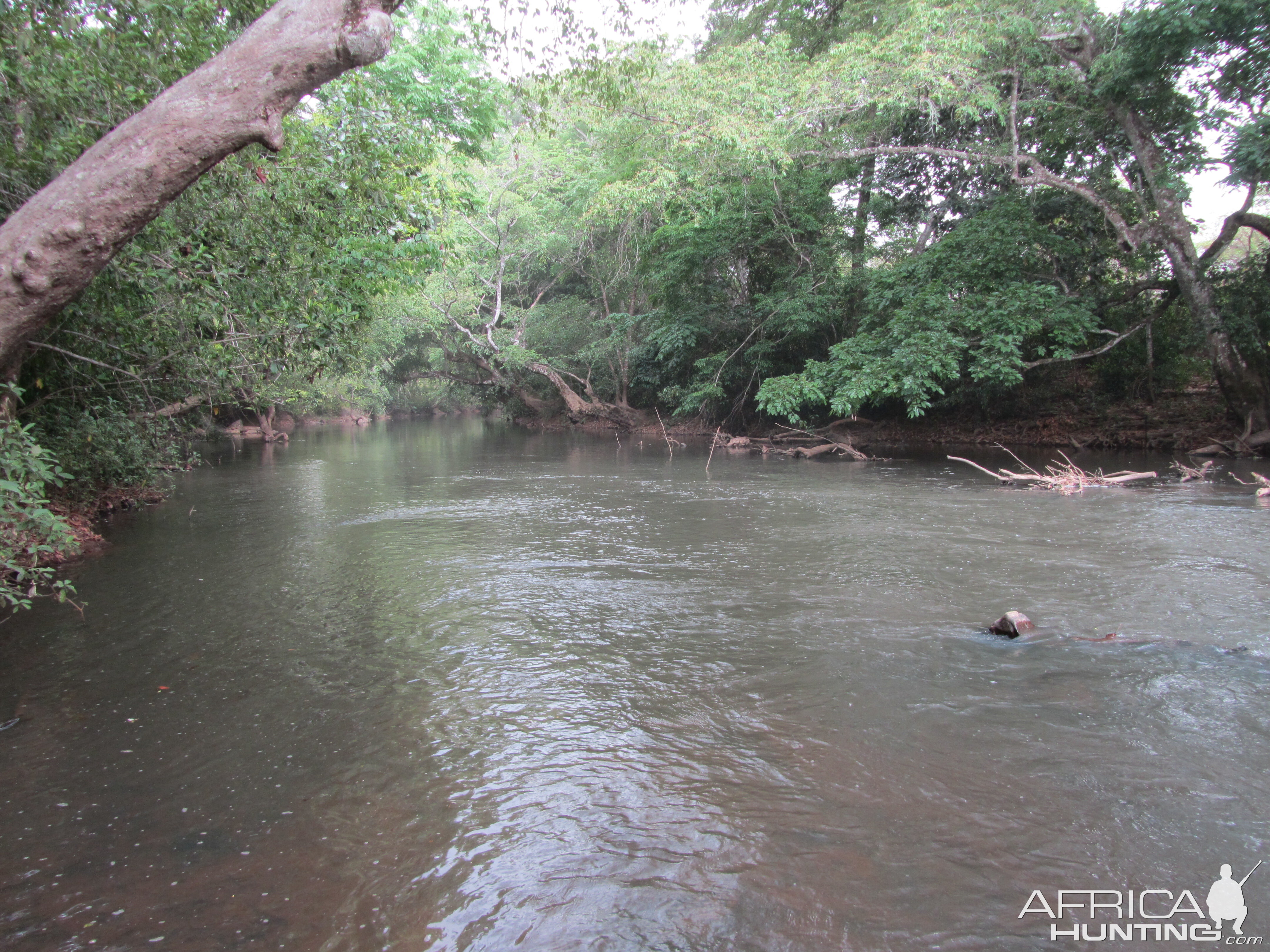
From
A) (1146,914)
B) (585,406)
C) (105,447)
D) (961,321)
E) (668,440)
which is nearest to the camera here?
(1146,914)

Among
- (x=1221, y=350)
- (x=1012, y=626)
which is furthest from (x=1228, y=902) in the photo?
(x=1221, y=350)

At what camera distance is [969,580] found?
647 cm

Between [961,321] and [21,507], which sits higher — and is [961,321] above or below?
above

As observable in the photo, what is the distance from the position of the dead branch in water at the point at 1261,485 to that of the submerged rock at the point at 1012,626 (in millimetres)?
7674

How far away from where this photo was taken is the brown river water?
2559 mm

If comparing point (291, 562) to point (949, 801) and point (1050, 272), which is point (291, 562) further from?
point (1050, 272)

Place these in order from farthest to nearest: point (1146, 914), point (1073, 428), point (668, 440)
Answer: point (668, 440), point (1073, 428), point (1146, 914)

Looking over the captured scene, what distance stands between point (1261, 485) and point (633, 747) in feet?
37.4

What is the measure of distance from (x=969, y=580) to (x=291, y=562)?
21.1 ft

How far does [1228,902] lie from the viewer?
254 cm

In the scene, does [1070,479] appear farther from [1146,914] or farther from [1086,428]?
[1146,914]

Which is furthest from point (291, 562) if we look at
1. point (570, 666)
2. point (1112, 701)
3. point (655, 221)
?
point (655, 221)

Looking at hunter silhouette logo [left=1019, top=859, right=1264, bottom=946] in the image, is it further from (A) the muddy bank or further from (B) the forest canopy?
(A) the muddy bank

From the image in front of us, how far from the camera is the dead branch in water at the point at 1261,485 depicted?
10.2 meters
